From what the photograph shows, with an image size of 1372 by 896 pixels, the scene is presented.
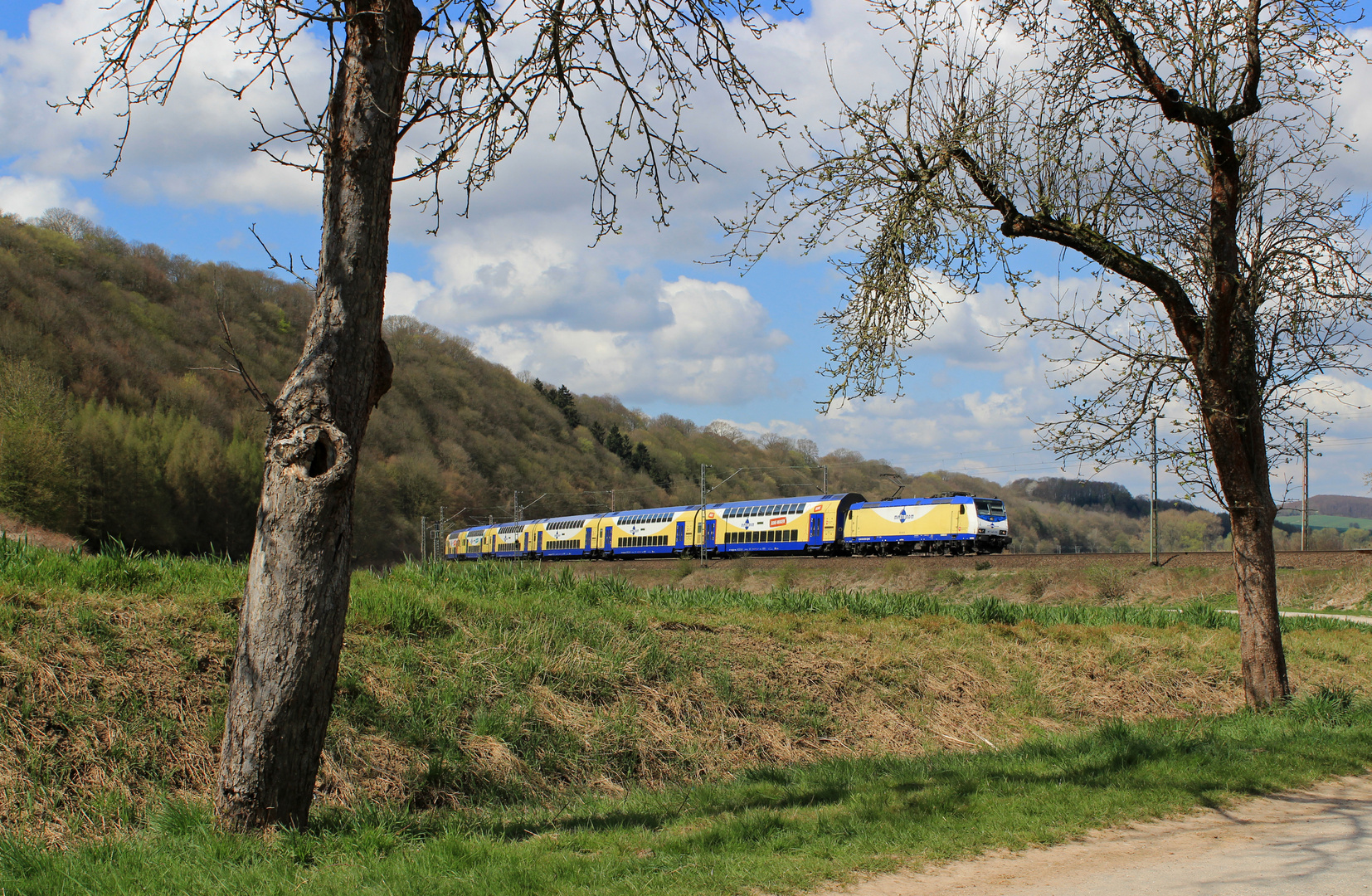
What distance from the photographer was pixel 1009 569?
29828 mm

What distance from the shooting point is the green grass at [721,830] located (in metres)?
4.17

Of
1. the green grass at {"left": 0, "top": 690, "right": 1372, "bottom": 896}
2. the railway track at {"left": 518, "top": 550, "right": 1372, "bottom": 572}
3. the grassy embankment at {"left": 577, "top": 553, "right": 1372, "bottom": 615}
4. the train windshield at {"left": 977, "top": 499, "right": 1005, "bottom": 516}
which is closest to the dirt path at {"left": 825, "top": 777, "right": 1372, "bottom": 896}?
the green grass at {"left": 0, "top": 690, "right": 1372, "bottom": 896}

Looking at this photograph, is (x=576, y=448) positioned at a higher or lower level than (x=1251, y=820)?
higher

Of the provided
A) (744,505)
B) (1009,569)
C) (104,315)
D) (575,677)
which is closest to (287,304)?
(104,315)

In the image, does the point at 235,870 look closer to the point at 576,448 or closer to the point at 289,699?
the point at 289,699

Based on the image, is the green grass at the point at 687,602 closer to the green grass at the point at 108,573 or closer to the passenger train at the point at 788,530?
the green grass at the point at 108,573

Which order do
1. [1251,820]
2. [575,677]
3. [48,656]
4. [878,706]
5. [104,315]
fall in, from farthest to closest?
[104,315]
[878,706]
[575,677]
[48,656]
[1251,820]

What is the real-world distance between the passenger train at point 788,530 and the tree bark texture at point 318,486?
2679cm

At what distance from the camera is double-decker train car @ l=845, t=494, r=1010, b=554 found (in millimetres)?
35062

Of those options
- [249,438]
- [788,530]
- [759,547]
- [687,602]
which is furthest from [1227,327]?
[249,438]

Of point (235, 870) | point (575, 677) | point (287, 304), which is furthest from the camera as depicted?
point (287, 304)

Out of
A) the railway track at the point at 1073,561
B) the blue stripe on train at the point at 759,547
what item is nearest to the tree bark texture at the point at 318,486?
the railway track at the point at 1073,561

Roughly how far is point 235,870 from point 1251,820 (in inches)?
242

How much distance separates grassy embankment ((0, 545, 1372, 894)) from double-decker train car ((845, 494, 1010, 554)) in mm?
23415
